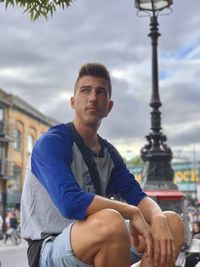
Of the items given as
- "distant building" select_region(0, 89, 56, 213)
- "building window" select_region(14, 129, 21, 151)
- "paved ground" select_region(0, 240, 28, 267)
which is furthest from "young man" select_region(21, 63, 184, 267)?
"building window" select_region(14, 129, 21, 151)

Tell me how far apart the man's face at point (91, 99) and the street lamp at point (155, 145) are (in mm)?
6323

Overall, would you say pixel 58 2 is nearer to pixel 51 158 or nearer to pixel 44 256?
pixel 51 158

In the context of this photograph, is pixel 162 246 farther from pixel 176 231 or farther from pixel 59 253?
pixel 59 253

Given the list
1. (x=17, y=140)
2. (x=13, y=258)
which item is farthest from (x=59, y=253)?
(x=17, y=140)

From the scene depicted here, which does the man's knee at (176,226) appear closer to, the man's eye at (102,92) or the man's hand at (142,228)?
the man's hand at (142,228)

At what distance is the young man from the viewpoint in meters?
2.07

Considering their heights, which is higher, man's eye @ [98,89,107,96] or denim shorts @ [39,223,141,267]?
man's eye @ [98,89,107,96]

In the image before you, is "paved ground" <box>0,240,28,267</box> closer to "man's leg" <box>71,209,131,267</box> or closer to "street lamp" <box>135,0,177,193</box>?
"street lamp" <box>135,0,177,193</box>

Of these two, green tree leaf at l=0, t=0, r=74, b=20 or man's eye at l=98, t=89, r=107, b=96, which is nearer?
man's eye at l=98, t=89, r=107, b=96

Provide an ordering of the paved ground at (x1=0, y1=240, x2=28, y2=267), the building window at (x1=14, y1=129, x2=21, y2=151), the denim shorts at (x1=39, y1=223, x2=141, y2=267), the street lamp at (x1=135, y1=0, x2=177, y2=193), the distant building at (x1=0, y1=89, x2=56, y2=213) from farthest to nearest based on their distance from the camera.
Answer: the building window at (x1=14, y1=129, x2=21, y2=151)
the distant building at (x1=0, y1=89, x2=56, y2=213)
the paved ground at (x1=0, y1=240, x2=28, y2=267)
the street lamp at (x1=135, y1=0, x2=177, y2=193)
the denim shorts at (x1=39, y1=223, x2=141, y2=267)

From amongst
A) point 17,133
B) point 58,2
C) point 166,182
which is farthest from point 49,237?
point 17,133

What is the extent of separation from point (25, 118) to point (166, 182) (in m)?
38.1

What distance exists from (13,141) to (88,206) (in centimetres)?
4136

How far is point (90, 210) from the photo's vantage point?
2.16m
